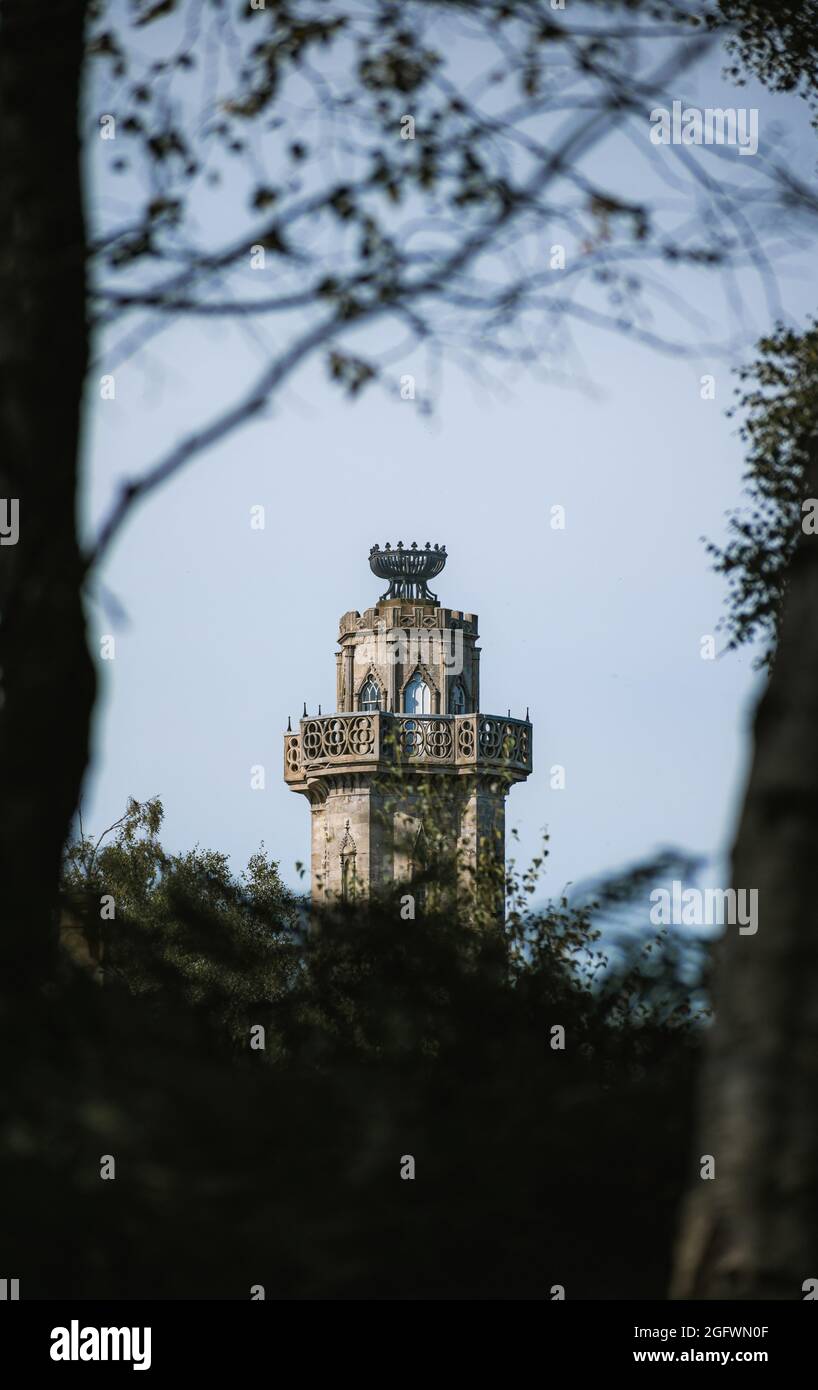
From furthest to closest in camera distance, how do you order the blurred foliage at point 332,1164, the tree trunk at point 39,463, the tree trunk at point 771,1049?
the tree trunk at point 39,463 → the blurred foliage at point 332,1164 → the tree trunk at point 771,1049

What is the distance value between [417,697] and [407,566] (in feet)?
21.2

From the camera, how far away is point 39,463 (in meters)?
7.53

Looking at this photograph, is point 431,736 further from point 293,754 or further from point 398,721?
point 293,754

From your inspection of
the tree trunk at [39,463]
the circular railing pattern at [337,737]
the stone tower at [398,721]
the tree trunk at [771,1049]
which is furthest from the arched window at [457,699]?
the tree trunk at [771,1049]

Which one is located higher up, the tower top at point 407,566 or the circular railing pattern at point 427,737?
the tower top at point 407,566

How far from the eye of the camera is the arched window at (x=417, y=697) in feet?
295

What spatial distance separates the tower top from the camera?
87.8m

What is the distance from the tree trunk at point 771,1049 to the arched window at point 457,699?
281ft

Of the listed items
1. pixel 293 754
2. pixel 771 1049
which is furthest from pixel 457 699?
pixel 771 1049

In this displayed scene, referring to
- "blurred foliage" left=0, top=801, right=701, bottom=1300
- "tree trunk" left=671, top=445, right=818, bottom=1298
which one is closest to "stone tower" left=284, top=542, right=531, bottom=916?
"blurred foliage" left=0, top=801, right=701, bottom=1300

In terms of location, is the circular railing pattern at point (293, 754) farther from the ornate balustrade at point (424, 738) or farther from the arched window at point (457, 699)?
the arched window at point (457, 699)

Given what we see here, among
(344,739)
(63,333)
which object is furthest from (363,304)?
(344,739)
